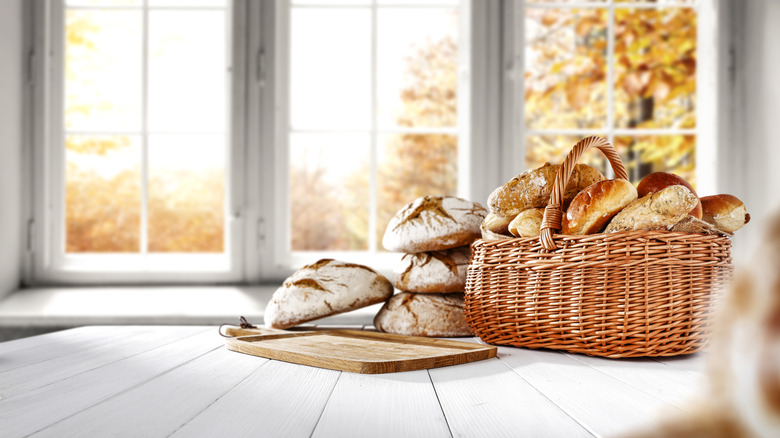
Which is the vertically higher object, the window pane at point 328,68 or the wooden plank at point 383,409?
the window pane at point 328,68

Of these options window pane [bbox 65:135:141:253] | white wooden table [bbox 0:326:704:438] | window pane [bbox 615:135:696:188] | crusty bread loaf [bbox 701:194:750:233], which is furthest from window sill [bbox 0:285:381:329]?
window pane [bbox 615:135:696:188]

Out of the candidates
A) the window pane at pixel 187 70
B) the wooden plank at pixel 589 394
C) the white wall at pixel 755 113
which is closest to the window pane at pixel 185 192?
the window pane at pixel 187 70

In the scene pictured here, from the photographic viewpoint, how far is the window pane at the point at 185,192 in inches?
90.8

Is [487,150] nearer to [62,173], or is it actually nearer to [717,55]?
[717,55]

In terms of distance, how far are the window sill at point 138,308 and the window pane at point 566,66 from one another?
3.57 feet

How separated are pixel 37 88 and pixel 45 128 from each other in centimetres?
15

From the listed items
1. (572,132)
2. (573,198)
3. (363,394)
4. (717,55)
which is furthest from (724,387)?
(717,55)

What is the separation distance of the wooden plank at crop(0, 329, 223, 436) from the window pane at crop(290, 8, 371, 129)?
1465 millimetres

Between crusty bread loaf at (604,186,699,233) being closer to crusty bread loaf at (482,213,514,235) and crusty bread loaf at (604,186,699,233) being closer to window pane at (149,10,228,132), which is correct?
crusty bread loaf at (482,213,514,235)

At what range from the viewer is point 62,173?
2256 mm

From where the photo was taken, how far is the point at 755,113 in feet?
7.17

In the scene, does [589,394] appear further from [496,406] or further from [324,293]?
[324,293]

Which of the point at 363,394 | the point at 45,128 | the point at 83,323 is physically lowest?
the point at 83,323

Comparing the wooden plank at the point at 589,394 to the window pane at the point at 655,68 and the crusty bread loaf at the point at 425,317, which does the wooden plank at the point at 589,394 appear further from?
the window pane at the point at 655,68
